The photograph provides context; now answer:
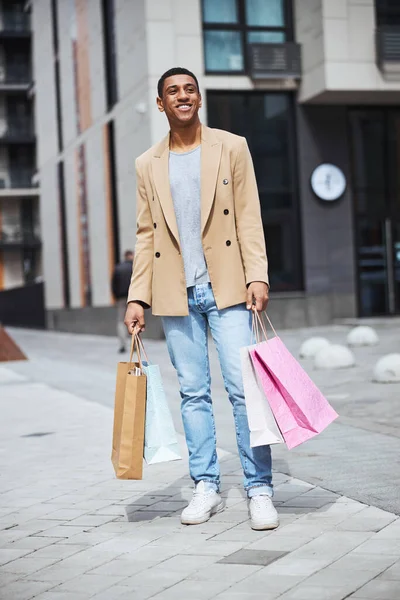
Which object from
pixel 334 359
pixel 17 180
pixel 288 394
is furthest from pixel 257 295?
pixel 17 180

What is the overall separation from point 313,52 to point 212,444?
16.9 m

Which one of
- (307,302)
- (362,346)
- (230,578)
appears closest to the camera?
(230,578)

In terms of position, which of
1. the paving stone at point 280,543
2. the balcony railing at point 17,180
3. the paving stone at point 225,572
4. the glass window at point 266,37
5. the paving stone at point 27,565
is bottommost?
the paving stone at point 27,565

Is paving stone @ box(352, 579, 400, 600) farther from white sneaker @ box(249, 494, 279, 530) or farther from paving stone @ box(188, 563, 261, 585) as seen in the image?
white sneaker @ box(249, 494, 279, 530)

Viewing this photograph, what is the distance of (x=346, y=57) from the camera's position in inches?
775

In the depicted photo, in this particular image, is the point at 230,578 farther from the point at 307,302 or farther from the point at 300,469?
the point at 307,302

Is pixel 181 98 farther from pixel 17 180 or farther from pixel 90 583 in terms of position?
pixel 17 180

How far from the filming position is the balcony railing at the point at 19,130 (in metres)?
56.5

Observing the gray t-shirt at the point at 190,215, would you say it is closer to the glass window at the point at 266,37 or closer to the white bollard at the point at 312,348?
the white bollard at the point at 312,348

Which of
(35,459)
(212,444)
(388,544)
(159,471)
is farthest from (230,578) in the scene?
(35,459)

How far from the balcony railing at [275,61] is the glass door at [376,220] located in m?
2.13

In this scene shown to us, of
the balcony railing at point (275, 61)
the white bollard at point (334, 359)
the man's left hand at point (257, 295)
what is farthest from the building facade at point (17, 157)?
the man's left hand at point (257, 295)

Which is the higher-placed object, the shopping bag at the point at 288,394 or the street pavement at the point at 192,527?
the shopping bag at the point at 288,394

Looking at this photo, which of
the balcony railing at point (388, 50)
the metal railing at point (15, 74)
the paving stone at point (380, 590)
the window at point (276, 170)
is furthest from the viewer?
the metal railing at point (15, 74)
